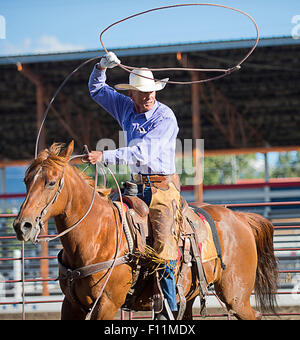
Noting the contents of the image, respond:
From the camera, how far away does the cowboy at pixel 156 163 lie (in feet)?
12.1

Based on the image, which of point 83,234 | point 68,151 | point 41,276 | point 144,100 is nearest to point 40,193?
point 68,151

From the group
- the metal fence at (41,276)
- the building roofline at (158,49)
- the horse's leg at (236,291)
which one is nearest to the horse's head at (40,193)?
the metal fence at (41,276)

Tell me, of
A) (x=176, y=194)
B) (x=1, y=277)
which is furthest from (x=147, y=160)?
(x=1, y=277)

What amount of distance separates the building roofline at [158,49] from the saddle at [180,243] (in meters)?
6.81

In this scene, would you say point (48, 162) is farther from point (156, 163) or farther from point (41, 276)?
point (41, 276)

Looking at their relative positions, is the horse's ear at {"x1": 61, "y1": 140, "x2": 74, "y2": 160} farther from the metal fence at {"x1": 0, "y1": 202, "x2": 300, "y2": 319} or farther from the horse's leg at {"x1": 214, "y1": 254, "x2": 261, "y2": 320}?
the horse's leg at {"x1": 214, "y1": 254, "x2": 261, "y2": 320}

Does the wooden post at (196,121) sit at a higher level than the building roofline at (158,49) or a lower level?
lower

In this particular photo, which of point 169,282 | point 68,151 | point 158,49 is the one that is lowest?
point 169,282

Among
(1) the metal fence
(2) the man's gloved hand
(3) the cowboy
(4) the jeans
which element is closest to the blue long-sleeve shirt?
(3) the cowboy

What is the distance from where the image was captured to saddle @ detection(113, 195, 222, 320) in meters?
3.70

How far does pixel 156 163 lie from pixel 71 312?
4.10ft

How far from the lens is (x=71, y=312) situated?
364 centimetres

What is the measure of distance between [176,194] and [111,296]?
0.92 meters

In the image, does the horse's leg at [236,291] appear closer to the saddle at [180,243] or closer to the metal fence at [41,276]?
the saddle at [180,243]
